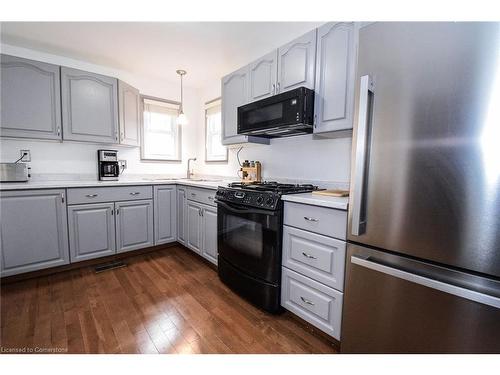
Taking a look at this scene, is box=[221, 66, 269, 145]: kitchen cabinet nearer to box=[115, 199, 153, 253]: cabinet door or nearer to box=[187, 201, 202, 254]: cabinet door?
box=[187, 201, 202, 254]: cabinet door

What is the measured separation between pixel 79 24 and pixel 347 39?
2.35 metres

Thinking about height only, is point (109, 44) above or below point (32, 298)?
above

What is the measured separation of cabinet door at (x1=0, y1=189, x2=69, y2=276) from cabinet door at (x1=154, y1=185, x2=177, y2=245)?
907 millimetres

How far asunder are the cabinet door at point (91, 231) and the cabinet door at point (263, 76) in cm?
201

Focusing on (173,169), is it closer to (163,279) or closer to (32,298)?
(163,279)

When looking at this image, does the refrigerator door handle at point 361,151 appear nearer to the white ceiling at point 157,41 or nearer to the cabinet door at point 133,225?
the white ceiling at point 157,41

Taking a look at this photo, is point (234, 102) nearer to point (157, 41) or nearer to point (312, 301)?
point (157, 41)

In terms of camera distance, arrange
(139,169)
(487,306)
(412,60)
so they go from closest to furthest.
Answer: (487,306)
(412,60)
(139,169)

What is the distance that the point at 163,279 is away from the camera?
2193 mm

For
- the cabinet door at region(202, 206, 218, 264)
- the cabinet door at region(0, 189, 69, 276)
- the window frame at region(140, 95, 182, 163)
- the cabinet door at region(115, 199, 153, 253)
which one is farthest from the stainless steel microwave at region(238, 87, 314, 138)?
the cabinet door at region(0, 189, 69, 276)

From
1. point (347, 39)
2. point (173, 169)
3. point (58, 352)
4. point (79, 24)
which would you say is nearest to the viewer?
point (58, 352)

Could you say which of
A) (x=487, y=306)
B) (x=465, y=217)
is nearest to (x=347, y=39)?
(x=465, y=217)

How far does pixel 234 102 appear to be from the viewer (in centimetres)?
240

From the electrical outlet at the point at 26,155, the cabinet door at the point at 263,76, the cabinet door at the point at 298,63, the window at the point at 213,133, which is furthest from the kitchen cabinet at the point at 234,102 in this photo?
the electrical outlet at the point at 26,155
